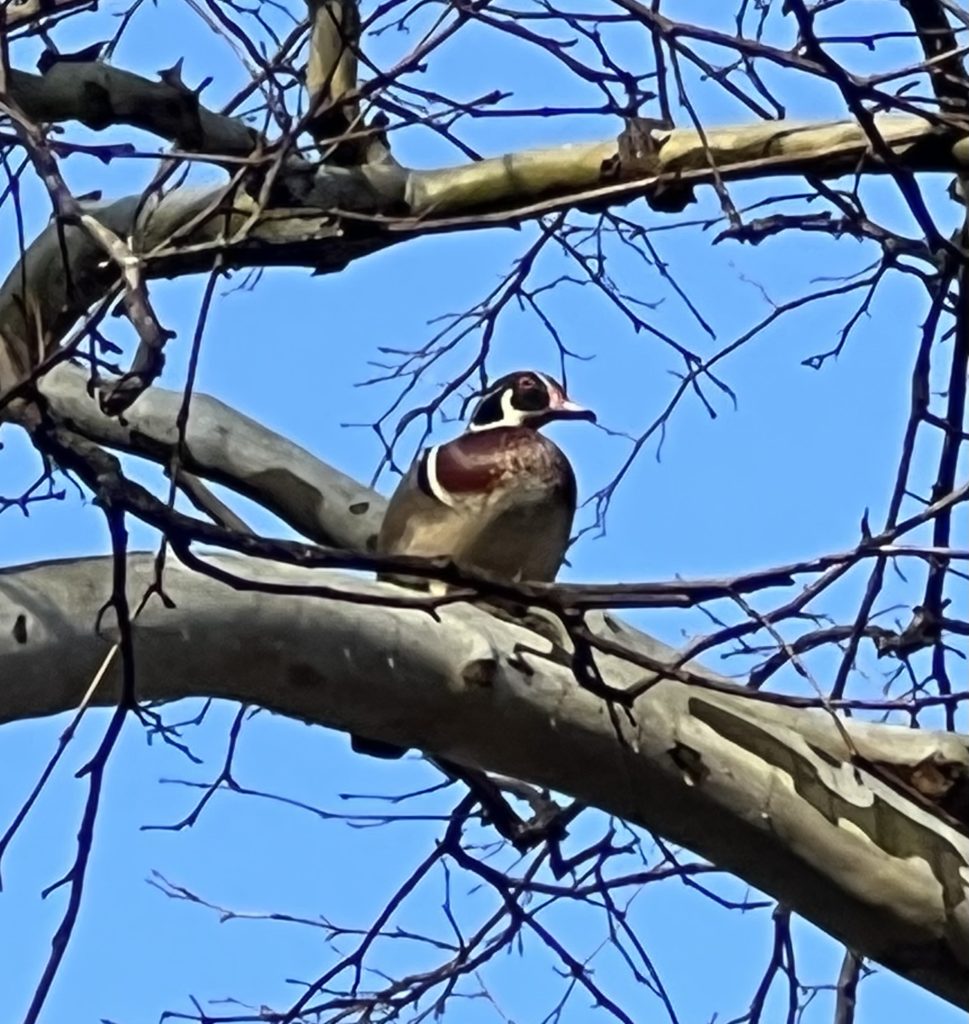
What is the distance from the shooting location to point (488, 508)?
3195 mm

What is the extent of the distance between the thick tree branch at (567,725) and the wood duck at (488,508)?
87 centimetres

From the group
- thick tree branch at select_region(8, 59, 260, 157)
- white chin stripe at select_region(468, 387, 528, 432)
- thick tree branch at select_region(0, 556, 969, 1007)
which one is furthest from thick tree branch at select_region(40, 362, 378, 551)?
thick tree branch at select_region(0, 556, 969, 1007)

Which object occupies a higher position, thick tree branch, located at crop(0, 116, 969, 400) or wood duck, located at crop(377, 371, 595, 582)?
thick tree branch, located at crop(0, 116, 969, 400)

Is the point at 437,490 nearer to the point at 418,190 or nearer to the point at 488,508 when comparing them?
the point at 488,508

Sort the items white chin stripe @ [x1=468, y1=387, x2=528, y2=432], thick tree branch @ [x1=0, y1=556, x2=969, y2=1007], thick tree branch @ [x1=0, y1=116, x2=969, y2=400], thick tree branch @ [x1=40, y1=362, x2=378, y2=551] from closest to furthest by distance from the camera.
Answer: thick tree branch @ [x1=0, y1=556, x2=969, y2=1007] < thick tree branch @ [x1=0, y1=116, x2=969, y2=400] < thick tree branch @ [x1=40, y1=362, x2=378, y2=551] < white chin stripe @ [x1=468, y1=387, x2=528, y2=432]

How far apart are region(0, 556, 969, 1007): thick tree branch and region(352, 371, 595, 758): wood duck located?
2.86ft

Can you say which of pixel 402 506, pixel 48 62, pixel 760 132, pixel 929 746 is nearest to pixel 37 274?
pixel 48 62

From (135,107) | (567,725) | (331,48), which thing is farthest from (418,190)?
(567,725)

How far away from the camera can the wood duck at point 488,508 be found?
3.16 metres

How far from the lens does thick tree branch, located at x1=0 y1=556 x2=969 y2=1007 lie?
6.71 feet

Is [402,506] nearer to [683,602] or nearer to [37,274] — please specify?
[37,274]

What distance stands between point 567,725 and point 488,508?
3.42 ft

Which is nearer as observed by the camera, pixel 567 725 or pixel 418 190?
pixel 567 725

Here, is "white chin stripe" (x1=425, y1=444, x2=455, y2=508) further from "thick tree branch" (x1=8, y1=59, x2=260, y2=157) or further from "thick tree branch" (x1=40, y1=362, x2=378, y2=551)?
"thick tree branch" (x1=8, y1=59, x2=260, y2=157)
